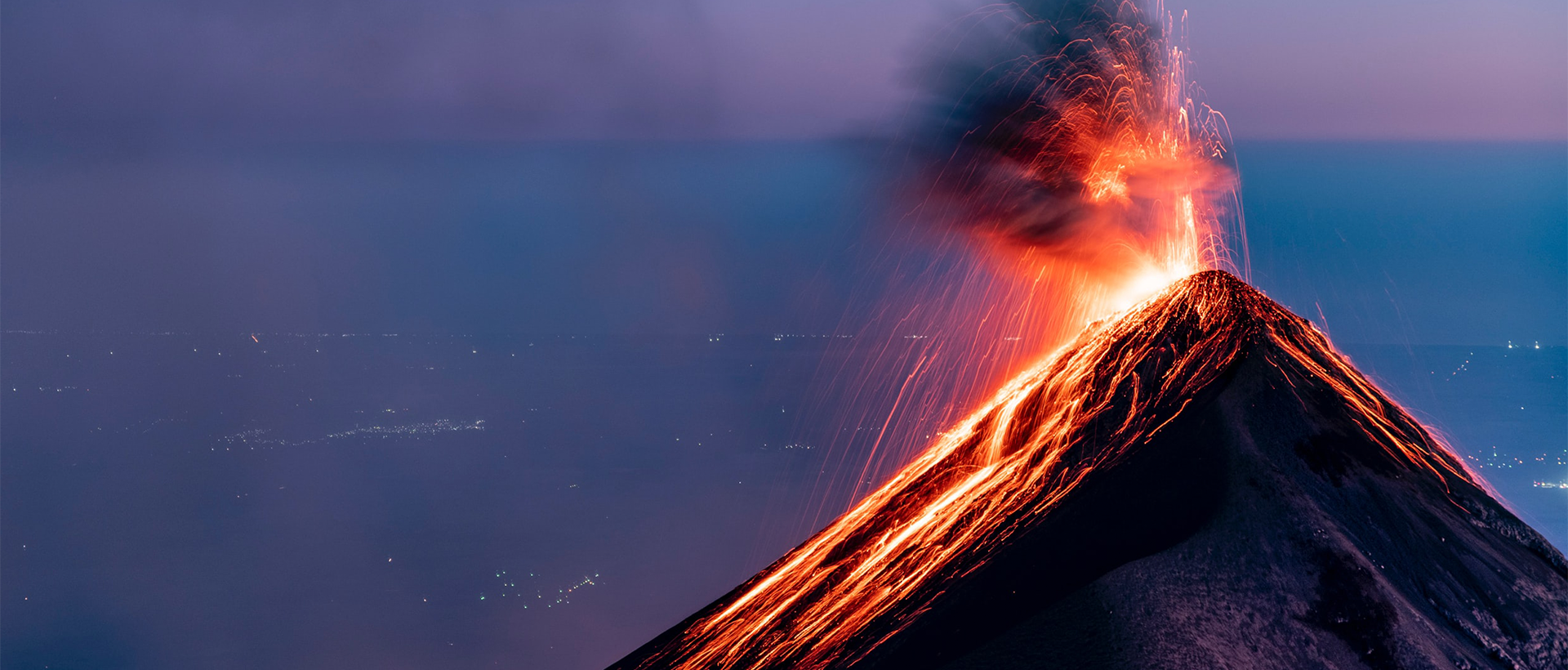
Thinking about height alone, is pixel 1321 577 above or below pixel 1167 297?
below

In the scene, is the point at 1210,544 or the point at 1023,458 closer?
the point at 1210,544

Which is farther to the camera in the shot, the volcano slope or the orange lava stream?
the orange lava stream

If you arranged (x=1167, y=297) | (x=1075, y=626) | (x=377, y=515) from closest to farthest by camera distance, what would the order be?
(x=1075, y=626), (x=1167, y=297), (x=377, y=515)

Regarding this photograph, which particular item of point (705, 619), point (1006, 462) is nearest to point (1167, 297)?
point (1006, 462)

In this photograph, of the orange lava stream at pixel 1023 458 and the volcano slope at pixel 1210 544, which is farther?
the orange lava stream at pixel 1023 458

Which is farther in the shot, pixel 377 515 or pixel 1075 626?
pixel 377 515

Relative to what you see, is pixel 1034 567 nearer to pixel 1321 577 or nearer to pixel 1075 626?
pixel 1075 626

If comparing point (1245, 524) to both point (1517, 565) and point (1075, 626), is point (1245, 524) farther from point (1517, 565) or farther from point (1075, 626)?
point (1517, 565)

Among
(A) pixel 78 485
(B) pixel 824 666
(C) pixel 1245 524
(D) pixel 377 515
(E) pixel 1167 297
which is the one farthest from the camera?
(A) pixel 78 485
